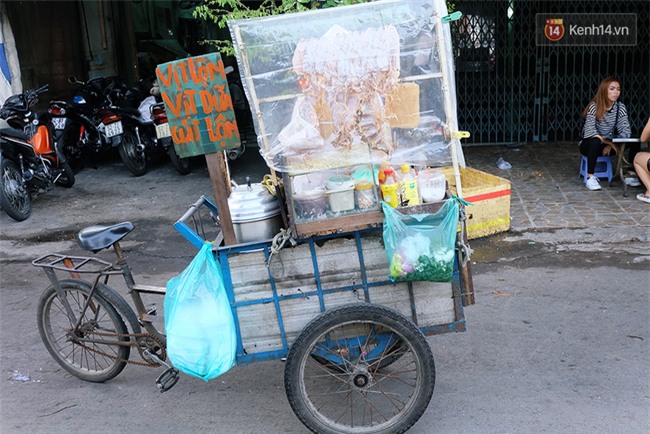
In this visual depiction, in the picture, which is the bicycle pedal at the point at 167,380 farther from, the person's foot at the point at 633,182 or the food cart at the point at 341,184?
the person's foot at the point at 633,182

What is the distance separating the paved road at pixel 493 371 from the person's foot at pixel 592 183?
178 cm

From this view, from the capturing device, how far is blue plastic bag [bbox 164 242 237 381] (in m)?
3.38

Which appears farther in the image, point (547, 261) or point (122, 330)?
point (547, 261)

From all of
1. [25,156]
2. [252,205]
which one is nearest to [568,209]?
[252,205]

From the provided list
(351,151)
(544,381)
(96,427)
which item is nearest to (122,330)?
(96,427)

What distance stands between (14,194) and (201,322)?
5072mm

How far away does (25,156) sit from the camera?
7.97m

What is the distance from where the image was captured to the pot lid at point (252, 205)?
3.46 metres

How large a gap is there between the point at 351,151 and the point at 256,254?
0.68m

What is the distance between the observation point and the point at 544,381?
409 cm

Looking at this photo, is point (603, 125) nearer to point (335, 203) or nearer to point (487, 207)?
point (487, 207)

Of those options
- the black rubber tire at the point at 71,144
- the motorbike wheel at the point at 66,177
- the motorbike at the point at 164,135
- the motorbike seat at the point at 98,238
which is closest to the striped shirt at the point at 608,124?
the motorbike at the point at 164,135

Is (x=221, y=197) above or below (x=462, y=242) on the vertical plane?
above

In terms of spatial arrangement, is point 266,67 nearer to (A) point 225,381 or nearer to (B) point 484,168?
(A) point 225,381
